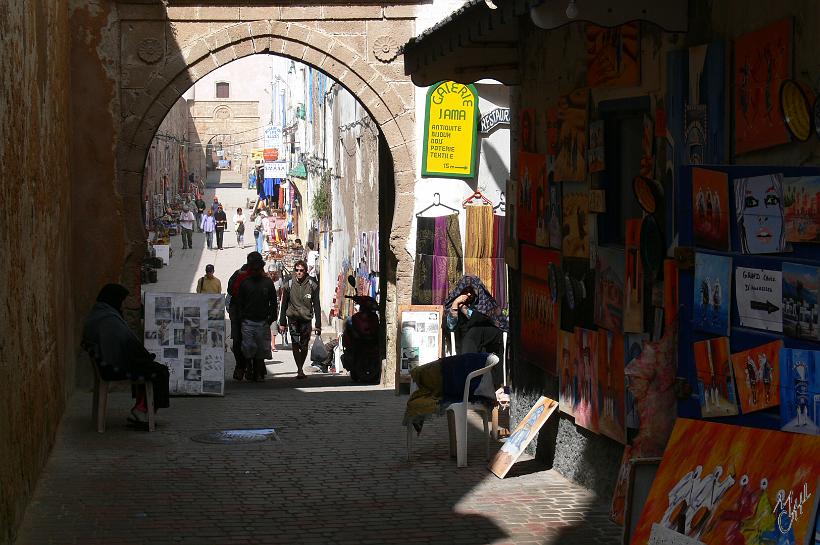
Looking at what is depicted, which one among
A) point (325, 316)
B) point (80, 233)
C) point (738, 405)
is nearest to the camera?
point (738, 405)

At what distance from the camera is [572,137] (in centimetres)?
846

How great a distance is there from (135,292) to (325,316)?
18.3 m

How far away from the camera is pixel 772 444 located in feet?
16.5

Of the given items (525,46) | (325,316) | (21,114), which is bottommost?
(325,316)

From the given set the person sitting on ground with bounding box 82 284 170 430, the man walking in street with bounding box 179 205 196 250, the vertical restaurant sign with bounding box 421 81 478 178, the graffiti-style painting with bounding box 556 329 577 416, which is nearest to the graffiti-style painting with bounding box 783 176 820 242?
the graffiti-style painting with bounding box 556 329 577 416

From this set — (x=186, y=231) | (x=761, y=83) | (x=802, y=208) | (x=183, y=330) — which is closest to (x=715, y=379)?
(x=802, y=208)

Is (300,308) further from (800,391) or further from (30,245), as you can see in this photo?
(800,391)

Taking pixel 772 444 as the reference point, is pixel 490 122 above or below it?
above

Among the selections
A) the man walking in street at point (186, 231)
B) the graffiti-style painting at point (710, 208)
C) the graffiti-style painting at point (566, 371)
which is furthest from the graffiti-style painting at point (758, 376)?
the man walking in street at point (186, 231)

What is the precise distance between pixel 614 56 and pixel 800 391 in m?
3.22

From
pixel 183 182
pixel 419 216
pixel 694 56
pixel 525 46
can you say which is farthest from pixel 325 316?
pixel 183 182

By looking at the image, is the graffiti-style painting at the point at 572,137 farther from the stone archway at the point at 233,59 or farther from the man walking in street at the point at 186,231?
the man walking in street at the point at 186,231

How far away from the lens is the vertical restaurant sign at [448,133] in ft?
47.4

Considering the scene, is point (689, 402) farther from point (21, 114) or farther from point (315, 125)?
point (315, 125)
